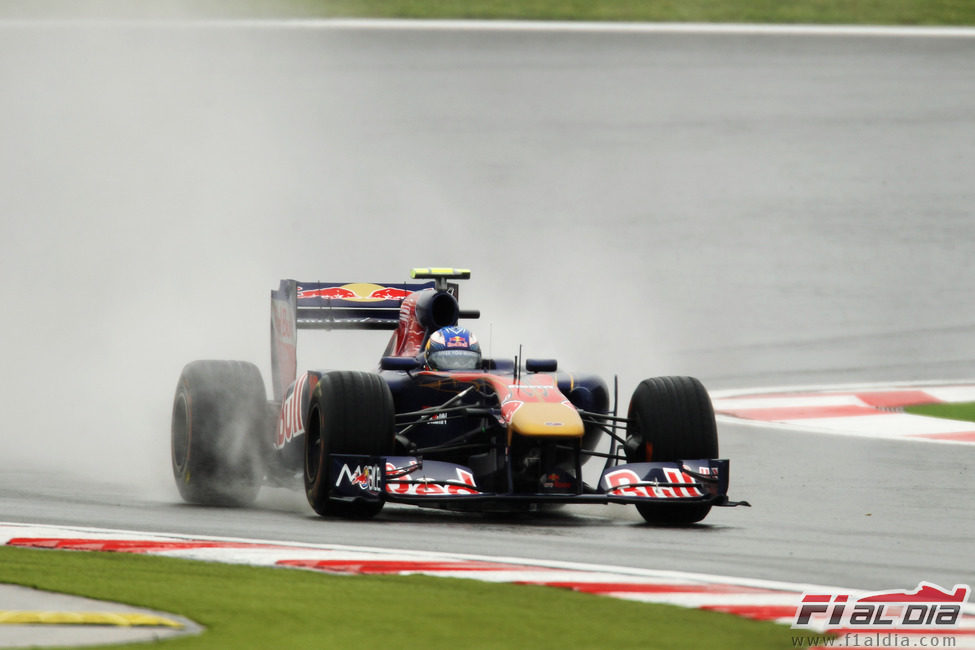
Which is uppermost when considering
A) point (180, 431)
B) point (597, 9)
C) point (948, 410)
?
point (597, 9)

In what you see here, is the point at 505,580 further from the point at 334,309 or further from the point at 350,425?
the point at 334,309

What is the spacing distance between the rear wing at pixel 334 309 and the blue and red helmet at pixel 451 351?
4.40 feet

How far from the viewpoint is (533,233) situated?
2172 centimetres

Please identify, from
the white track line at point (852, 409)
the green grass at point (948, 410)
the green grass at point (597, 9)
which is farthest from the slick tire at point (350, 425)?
the green grass at point (597, 9)

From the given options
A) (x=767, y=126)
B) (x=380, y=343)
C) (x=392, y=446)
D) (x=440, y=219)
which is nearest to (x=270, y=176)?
(x=440, y=219)

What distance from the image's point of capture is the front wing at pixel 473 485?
9617 millimetres

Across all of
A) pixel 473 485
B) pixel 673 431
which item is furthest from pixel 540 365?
pixel 473 485

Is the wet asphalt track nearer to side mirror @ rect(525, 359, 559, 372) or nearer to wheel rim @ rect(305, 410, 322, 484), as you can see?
wheel rim @ rect(305, 410, 322, 484)

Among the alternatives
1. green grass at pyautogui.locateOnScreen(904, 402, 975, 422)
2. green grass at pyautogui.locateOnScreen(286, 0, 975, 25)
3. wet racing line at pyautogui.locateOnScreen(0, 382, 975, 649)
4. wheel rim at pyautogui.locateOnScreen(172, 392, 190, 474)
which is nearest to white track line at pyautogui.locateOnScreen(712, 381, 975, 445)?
green grass at pyautogui.locateOnScreen(904, 402, 975, 422)

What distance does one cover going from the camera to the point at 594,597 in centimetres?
715

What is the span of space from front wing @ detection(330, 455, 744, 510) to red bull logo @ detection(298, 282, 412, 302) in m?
2.78

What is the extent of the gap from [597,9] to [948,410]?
736 inches

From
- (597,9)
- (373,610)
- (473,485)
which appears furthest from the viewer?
(597,9)

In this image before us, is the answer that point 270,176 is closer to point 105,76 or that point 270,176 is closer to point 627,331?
point 105,76
